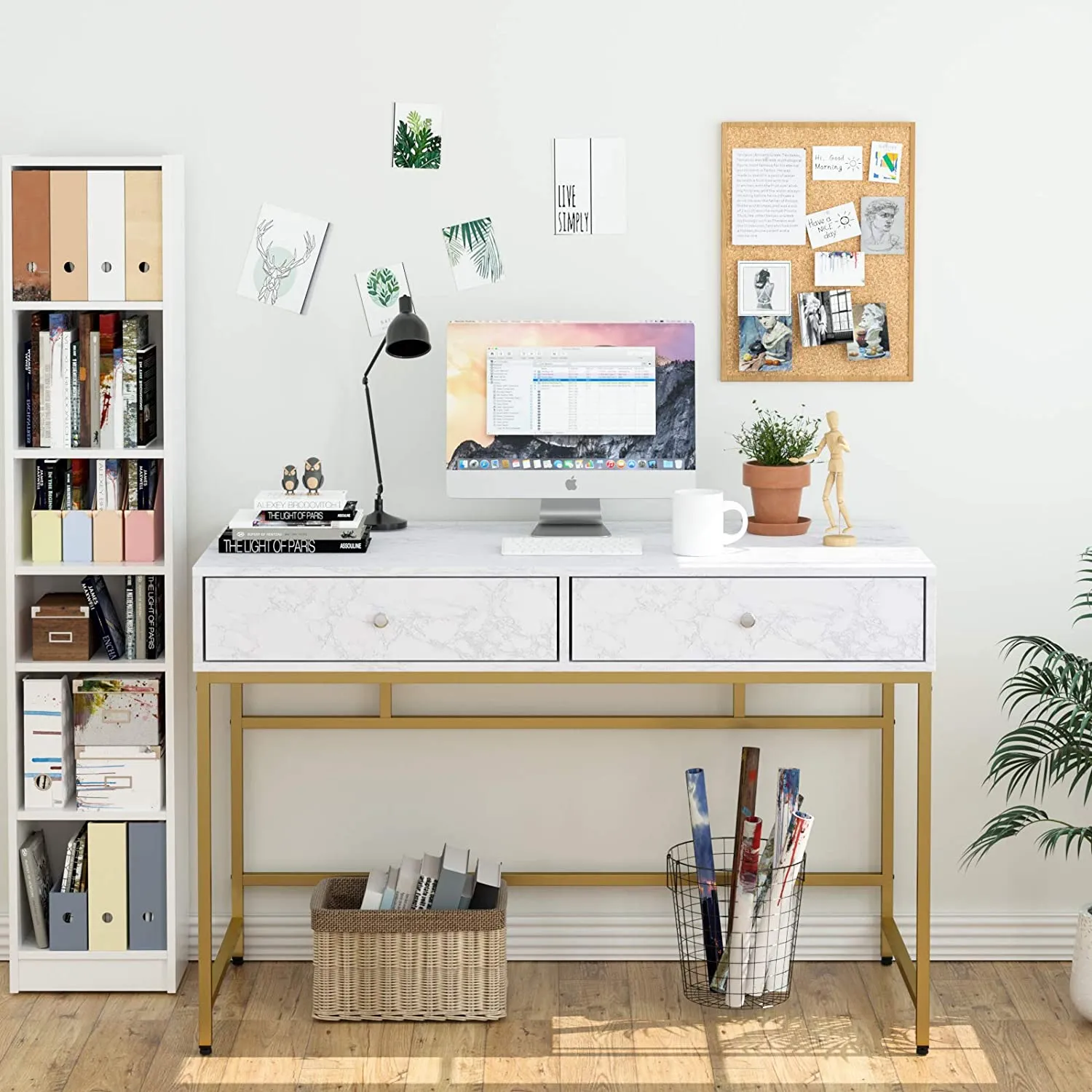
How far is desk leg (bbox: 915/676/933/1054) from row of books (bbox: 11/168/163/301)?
5.43 feet

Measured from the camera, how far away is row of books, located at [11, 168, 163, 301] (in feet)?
9.21

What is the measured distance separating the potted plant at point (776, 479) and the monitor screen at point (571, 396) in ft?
0.46

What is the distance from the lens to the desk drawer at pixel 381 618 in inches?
102

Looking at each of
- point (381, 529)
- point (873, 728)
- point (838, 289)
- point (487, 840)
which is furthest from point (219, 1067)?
point (838, 289)

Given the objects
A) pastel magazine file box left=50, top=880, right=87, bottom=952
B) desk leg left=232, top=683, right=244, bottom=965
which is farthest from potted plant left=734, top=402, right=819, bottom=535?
pastel magazine file box left=50, top=880, right=87, bottom=952

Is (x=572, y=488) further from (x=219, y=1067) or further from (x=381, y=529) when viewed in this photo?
(x=219, y=1067)

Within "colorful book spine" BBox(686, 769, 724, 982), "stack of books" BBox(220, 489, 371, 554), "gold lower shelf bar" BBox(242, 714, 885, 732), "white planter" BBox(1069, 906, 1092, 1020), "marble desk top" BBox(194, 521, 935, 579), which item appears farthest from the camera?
"gold lower shelf bar" BBox(242, 714, 885, 732)

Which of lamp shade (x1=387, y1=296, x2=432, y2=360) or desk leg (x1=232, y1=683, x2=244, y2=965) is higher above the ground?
lamp shade (x1=387, y1=296, x2=432, y2=360)

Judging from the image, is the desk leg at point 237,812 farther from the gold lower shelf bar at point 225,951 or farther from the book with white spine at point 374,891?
the book with white spine at point 374,891

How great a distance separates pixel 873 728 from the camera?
121 inches

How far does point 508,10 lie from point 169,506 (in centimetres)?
120

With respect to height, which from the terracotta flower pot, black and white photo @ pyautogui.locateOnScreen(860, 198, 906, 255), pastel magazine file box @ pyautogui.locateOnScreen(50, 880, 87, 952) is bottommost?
pastel magazine file box @ pyautogui.locateOnScreen(50, 880, 87, 952)

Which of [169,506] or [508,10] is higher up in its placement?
[508,10]

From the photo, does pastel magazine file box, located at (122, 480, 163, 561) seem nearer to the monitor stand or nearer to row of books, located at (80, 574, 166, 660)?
row of books, located at (80, 574, 166, 660)
